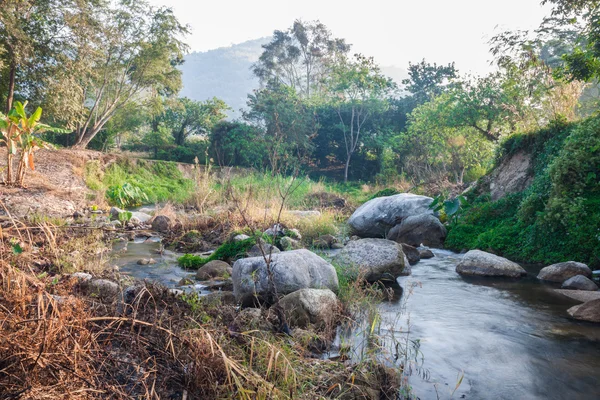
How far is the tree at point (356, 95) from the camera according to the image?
25.7 m

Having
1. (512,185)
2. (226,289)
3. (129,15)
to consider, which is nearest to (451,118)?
(512,185)

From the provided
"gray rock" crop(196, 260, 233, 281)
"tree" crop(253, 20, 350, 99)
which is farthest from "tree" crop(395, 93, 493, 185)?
"tree" crop(253, 20, 350, 99)

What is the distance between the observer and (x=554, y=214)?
786 cm

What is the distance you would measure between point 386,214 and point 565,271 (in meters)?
5.29

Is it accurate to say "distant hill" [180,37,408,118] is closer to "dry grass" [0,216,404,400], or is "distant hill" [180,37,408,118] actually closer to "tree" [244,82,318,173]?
"tree" [244,82,318,173]

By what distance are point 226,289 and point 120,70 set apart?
22.3m

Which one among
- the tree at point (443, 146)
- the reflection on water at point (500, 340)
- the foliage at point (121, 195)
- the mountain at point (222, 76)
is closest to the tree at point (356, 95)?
the tree at point (443, 146)

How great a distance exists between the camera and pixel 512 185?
1112cm

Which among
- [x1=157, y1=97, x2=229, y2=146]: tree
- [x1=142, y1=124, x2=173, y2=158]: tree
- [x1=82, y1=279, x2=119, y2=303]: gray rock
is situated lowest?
[x1=82, y1=279, x2=119, y2=303]: gray rock

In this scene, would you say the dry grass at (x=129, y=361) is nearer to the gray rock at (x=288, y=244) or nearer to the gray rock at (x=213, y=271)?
the gray rock at (x=213, y=271)

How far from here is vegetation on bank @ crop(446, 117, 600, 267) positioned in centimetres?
748

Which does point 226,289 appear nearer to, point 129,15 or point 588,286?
point 588,286

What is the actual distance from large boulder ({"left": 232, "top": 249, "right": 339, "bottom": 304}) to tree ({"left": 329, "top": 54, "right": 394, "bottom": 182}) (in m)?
20.9

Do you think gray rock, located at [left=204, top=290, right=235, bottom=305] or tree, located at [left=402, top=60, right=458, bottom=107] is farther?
tree, located at [left=402, top=60, right=458, bottom=107]
